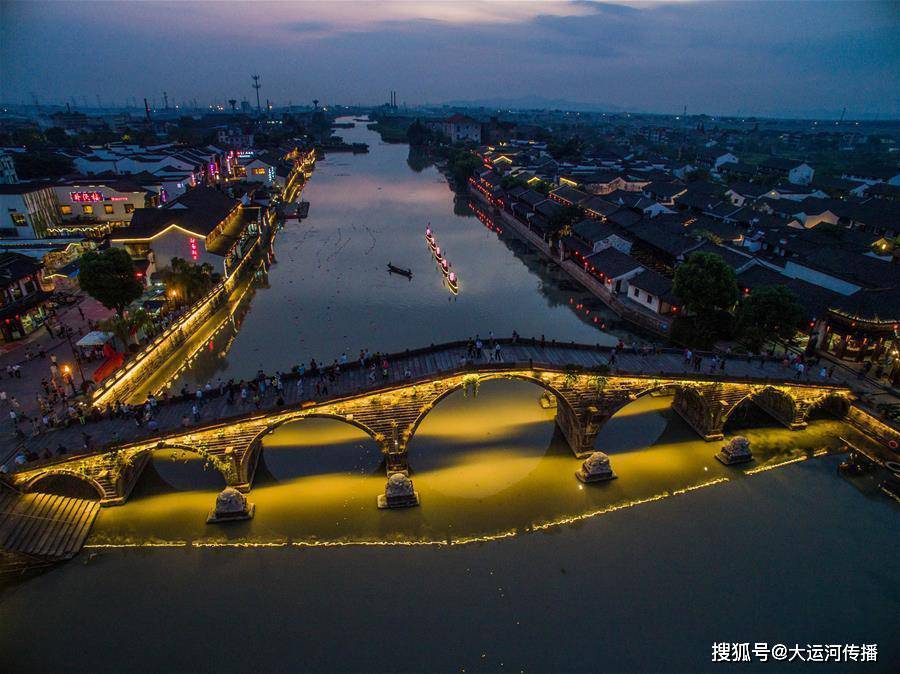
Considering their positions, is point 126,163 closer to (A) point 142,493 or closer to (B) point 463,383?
Answer: (A) point 142,493

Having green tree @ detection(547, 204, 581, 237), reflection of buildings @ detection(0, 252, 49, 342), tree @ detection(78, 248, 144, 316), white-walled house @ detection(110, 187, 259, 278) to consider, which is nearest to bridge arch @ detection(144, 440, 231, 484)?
A: tree @ detection(78, 248, 144, 316)

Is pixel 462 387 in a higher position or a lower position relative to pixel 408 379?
lower

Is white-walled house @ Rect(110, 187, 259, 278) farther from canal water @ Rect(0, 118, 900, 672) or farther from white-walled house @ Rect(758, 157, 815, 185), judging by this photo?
white-walled house @ Rect(758, 157, 815, 185)

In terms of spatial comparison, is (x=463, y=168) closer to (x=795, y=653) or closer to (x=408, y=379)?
(x=408, y=379)

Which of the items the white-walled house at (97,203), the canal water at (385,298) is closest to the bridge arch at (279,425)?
the canal water at (385,298)

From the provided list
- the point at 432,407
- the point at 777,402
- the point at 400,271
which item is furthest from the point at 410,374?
the point at 400,271

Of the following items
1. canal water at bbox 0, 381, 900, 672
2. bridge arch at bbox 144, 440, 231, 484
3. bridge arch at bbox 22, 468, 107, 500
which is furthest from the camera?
bridge arch at bbox 144, 440, 231, 484
